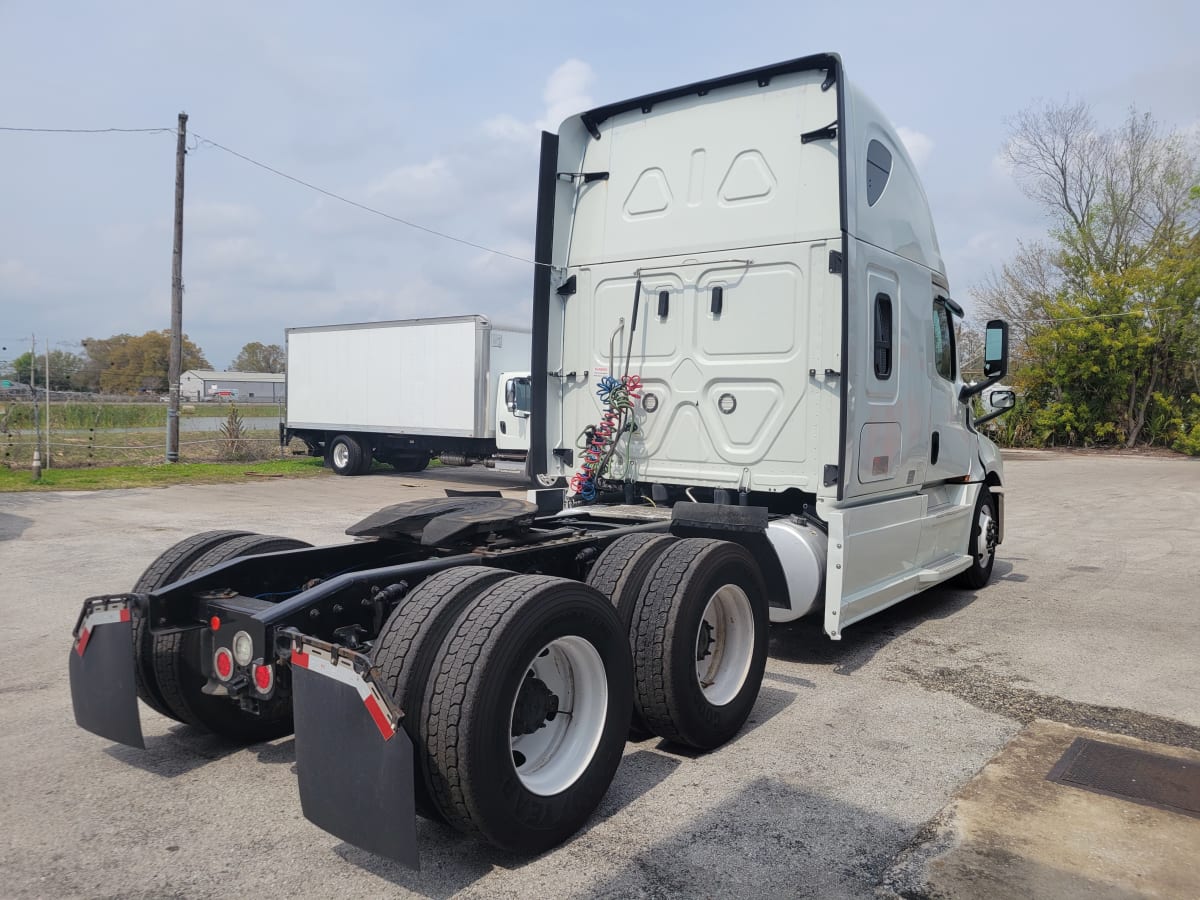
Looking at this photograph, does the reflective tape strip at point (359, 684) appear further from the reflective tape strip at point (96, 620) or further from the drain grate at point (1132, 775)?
the drain grate at point (1132, 775)

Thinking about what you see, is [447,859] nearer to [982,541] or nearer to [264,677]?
[264,677]

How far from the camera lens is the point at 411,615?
119 inches

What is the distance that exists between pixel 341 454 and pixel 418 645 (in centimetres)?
1895

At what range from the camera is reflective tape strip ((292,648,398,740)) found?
2672 millimetres

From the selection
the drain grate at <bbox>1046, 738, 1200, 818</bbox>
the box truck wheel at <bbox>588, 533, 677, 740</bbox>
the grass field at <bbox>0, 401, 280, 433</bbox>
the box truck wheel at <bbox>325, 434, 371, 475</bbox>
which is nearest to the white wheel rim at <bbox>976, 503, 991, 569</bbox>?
the drain grate at <bbox>1046, 738, 1200, 818</bbox>

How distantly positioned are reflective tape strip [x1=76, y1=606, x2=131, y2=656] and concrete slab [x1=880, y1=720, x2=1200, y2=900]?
2.90 meters

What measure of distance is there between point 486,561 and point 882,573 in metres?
3.00

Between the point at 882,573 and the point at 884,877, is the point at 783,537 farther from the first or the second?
the point at 884,877

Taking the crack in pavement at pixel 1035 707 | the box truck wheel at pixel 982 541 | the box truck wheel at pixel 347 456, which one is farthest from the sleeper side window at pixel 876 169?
the box truck wheel at pixel 347 456

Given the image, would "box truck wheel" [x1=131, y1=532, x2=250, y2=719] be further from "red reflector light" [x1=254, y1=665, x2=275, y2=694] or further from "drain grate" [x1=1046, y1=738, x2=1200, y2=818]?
"drain grate" [x1=1046, y1=738, x2=1200, y2=818]

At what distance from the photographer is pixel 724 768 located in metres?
3.94

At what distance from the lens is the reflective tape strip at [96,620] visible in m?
3.42

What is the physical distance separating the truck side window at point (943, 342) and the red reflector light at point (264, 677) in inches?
206

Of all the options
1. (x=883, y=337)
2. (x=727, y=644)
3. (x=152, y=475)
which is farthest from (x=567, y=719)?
(x=152, y=475)
